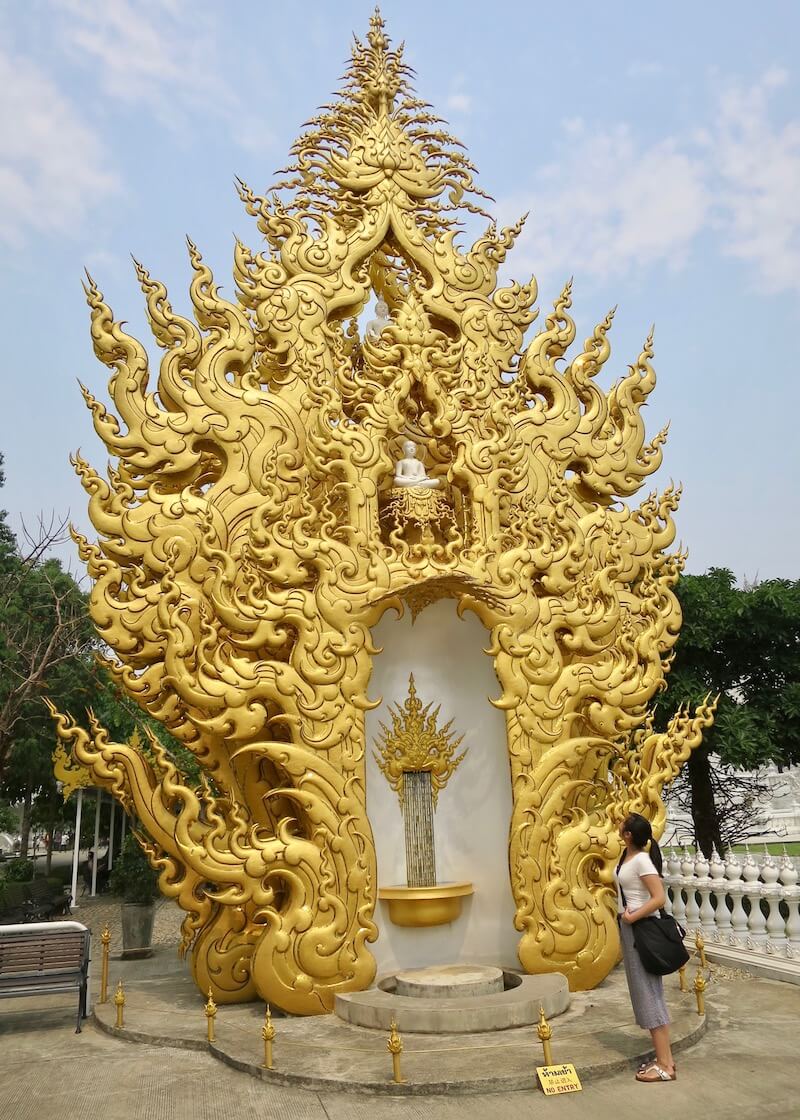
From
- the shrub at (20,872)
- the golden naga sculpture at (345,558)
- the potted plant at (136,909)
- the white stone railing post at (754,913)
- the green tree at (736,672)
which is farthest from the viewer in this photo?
the shrub at (20,872)

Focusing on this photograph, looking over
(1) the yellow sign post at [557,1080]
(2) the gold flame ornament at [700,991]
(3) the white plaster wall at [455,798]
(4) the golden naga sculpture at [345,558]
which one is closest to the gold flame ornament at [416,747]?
(3) the white plaster wall at [455,798]

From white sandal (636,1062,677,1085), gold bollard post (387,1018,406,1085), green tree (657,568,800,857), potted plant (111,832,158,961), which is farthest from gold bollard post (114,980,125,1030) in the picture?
green tree (657,568,800,857)

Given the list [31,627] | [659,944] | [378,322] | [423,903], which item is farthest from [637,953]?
[31,627]

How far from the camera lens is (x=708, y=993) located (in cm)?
612

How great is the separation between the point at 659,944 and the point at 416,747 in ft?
9.75

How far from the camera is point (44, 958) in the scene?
570cm

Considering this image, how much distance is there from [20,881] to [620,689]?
13.0 metres

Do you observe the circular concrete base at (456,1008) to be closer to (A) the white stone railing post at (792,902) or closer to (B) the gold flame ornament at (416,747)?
(B) the gold flame ornament at (416,747)

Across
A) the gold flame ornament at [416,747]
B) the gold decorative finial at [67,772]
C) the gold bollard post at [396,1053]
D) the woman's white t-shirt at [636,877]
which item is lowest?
the gold bollard post at [396,1053]

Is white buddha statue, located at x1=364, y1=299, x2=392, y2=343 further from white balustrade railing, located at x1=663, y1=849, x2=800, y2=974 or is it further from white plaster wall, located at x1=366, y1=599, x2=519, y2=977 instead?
white balustrade railing, located at x1=663, y1=849, x2=800, y2=974

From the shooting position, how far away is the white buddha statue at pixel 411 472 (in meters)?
7.39

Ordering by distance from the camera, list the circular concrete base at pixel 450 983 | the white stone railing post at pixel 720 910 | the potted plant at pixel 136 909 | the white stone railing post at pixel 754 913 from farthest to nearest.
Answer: the potted plant at pixel 136 909 < the white stone railing post at pixel 720 910 < the white stone railing post at pixel 754 913 < the circular concrete base at pixel 450 983

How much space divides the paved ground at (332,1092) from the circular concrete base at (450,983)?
1.25 meters

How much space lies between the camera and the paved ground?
13.4 ft
